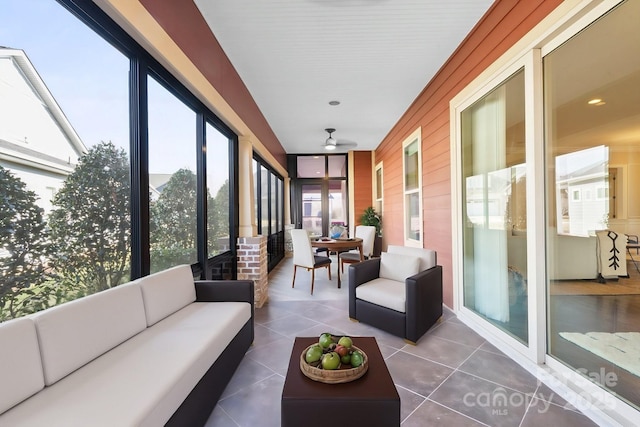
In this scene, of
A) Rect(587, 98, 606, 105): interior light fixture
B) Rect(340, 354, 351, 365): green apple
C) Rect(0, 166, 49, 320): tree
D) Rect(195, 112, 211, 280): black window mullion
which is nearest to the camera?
Rect(0, 166, 49, 320): tree

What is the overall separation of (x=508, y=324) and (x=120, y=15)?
11.6 ft

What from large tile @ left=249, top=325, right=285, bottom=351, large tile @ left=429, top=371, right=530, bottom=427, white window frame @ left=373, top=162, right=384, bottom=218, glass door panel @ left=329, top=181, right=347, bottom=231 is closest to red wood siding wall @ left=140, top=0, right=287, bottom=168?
large tile @ left=249, top=325, right=285, bottom=351

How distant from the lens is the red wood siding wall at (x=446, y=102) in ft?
7.01

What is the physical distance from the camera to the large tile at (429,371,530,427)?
1556mm

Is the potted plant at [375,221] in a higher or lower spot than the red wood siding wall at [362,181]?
lower

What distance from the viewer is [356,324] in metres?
2.88

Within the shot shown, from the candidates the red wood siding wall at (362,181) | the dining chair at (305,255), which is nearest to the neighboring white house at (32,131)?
the dining chair at (305,255)

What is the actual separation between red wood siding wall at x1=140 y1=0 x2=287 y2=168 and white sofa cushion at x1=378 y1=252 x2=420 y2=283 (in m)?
2.59

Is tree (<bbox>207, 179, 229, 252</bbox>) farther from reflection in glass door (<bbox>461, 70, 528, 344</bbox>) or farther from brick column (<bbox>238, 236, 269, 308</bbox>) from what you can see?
reflection in glass door (<bbox>461, 70, 528, 344</bbox>)

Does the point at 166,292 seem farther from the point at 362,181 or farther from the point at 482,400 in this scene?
the point at 362,181

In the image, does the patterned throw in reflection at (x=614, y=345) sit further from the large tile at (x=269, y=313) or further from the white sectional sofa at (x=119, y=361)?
the large tile at (x=269, y=313)

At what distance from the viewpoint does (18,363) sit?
3.42 feet

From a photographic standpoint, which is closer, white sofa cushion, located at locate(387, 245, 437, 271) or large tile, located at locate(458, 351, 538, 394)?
large tile, located at locate(458, 351, 538, 394)

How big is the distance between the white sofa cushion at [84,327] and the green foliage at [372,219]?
5875 mm
